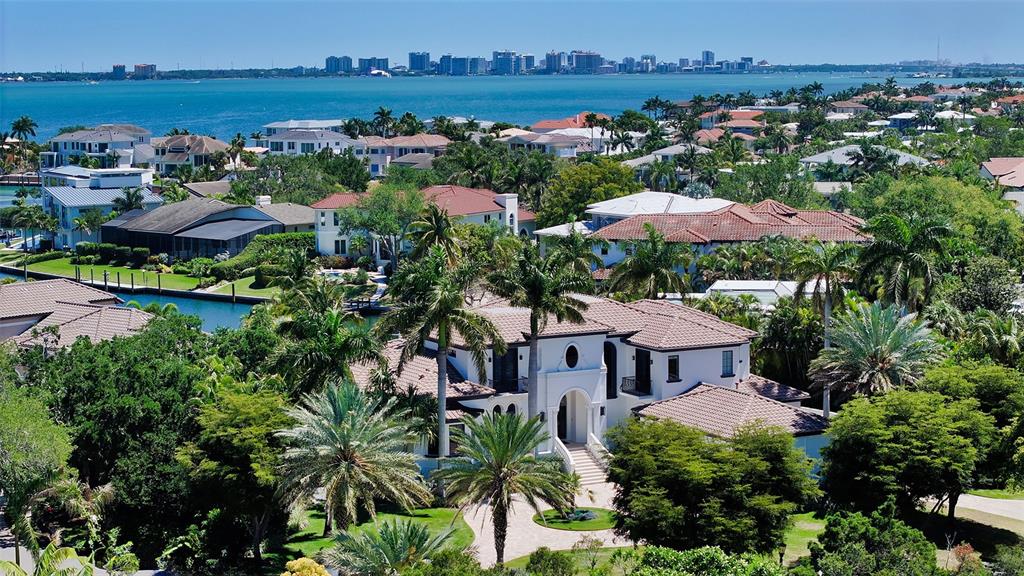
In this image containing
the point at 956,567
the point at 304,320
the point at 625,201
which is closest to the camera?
the point at 956,567

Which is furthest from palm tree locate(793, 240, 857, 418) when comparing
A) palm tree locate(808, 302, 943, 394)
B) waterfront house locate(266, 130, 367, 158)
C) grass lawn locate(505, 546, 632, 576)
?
waterfront house locate(266, 130, 367, 158)

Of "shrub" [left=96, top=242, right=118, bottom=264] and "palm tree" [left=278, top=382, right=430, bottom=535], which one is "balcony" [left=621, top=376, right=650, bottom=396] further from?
"shrub" [left=96, top=242, right=118, bottom=264]

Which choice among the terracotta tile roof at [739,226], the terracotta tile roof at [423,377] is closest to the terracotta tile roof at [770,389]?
the terracotta tile roof at [423,377]

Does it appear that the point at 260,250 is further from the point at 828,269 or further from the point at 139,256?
the point at 828,269

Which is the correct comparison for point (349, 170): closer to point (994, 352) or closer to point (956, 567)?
point (994, 352)

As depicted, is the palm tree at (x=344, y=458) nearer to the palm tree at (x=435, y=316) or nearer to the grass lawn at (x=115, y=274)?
the palm tree at (x=435, y=316)

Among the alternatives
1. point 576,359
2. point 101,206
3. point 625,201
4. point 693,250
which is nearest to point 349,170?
point 101,206

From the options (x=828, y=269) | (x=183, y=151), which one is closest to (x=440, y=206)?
(x=828, y=269)
